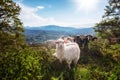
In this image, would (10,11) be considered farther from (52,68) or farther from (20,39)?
(52,68)

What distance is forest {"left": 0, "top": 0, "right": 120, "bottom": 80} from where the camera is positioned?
816 centimetres

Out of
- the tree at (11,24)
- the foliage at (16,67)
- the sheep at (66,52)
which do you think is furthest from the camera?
the sheep at (66,52)

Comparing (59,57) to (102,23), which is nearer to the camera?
(59,57)

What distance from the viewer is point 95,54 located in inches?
964

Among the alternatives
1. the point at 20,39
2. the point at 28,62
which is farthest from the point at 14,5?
the point at 28,62

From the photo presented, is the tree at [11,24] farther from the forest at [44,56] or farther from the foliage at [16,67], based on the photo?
the foliage at [16,67]

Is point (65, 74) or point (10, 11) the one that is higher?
point (10, 11)

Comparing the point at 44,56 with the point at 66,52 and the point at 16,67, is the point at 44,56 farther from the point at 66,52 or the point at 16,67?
the point at 16,67

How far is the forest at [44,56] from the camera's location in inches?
321

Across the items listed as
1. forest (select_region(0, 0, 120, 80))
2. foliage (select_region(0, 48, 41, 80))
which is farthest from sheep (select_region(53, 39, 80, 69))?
foliage (select_region(0, 48, 41, 80))

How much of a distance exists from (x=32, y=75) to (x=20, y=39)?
542 centimetres

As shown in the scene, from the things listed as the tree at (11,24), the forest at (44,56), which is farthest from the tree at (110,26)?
the tree at (11,24)

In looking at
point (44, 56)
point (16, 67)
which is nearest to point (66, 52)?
point (44, 56)

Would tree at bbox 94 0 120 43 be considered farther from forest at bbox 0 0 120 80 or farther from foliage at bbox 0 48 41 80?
foliage at bbox 0 48 41 80
